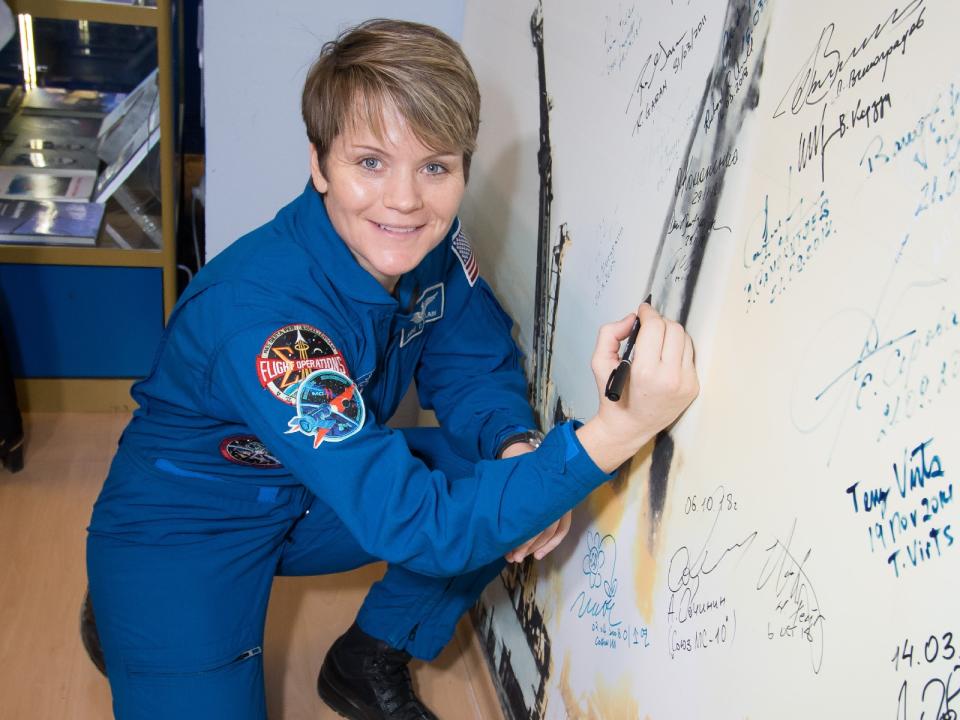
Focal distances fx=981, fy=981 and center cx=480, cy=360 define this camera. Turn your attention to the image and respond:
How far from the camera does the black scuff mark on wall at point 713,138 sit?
0.82 metres

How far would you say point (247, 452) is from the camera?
124cm

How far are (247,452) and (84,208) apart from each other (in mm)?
1105

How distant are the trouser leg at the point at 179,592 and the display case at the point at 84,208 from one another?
2.81ft

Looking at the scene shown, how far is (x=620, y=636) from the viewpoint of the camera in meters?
1.07

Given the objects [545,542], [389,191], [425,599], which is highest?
[389,191]

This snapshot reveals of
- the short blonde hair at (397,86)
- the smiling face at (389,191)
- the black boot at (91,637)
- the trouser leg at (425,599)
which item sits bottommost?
the black boot at (91,637)

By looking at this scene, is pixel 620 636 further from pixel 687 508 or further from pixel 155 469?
pixel 155 469

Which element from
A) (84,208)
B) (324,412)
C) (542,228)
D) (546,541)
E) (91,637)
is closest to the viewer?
(324,412)

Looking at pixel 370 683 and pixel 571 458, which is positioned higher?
pixel 571 458

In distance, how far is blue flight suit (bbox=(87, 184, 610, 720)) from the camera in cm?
100
